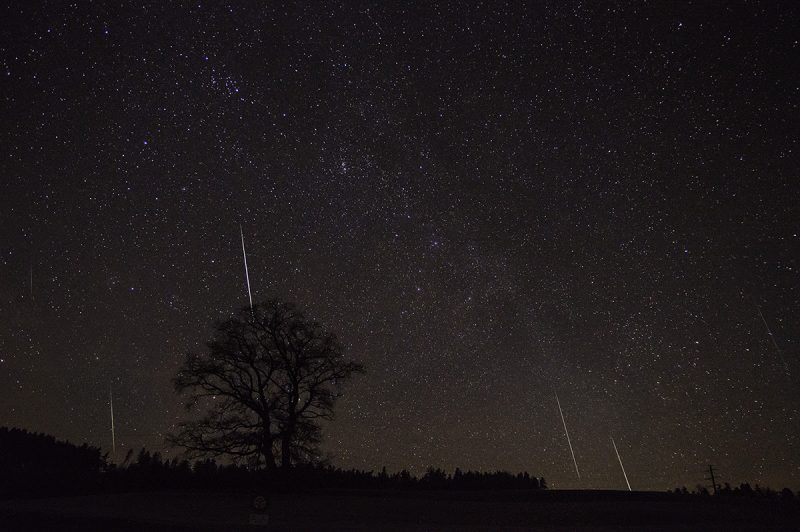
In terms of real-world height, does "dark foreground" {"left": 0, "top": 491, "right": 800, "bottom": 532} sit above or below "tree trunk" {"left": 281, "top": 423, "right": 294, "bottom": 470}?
below

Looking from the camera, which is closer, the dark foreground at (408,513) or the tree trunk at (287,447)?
the dark foreground at (408,513)

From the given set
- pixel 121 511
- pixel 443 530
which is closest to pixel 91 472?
pixel 121 511

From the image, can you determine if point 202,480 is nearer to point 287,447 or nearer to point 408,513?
point 287,447

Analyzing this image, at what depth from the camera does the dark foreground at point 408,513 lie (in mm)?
13109

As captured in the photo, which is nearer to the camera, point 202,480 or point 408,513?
point 408,513

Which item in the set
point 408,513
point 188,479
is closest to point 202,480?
point 188,479

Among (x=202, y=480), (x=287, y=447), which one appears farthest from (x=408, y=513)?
(x=202, y=480)

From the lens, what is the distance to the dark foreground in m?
13.1

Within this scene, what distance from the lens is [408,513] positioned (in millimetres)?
16109

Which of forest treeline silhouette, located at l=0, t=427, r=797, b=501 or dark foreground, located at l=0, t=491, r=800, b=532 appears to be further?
forest treeline silhouette, located at l=0, t=427, r=797, b=501

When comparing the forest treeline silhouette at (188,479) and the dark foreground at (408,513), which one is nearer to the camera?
the dark foreground at (408,513)

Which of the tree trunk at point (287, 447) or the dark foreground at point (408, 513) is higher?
the tree trunk at point (287, 447)

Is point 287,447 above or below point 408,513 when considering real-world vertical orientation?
above

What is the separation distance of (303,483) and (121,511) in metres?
9.13
